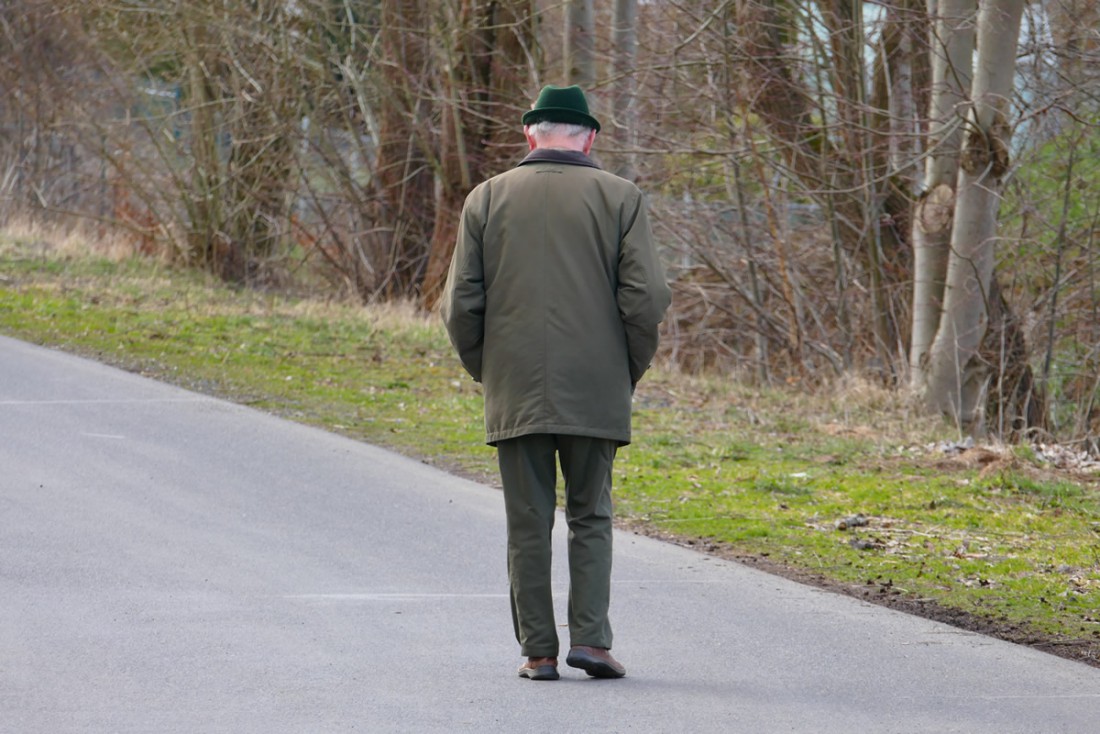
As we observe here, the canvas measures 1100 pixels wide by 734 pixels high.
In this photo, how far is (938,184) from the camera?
15.2 m

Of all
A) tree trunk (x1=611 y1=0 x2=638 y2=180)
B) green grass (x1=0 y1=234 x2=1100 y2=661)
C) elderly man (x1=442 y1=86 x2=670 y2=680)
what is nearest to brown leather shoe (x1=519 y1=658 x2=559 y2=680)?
elderly man (x1=442 y1=86 x2=670 y2=680)

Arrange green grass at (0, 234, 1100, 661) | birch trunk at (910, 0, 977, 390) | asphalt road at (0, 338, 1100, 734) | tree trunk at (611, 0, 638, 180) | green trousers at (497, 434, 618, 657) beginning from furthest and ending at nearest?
tree trunk at (611, 0, 638, 180) → birch trunk at (910, 0, 977, 390) → green grass at (0, 234, 1100, 661) → green trousers at (497, 434, 618, 657) → asphalt road at (0, 338, 1100, 734)

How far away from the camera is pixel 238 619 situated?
21.1 feet

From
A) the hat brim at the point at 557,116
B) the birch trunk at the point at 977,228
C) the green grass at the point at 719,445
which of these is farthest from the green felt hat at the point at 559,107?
the birch trunk at the point at 977,228

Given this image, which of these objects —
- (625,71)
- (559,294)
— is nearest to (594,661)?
(559,294)

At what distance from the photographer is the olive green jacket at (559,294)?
554 cm

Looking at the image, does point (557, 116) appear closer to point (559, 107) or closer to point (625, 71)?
point (559, 107)

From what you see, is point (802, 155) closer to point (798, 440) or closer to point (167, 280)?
point (798, 440)

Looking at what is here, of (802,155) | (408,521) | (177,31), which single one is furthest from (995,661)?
(177,31)

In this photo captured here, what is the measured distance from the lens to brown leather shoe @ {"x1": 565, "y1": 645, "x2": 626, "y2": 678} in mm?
5582

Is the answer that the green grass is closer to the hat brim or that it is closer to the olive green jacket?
the olive green jacket

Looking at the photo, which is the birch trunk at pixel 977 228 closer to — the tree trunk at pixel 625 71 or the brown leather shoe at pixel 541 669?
the tree trunk at pixel 625 71

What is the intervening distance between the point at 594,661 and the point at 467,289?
4.55 ft

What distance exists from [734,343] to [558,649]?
16181mm
